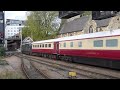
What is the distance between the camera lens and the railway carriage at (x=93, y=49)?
17203 millimetres

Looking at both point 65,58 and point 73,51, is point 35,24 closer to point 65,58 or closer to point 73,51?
point 65,58

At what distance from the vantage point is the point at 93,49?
797 inches

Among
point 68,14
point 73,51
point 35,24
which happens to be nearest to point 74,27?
point 35,24

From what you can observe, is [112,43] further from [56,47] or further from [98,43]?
[56,47]

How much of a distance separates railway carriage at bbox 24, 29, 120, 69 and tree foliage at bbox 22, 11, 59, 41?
564 inches

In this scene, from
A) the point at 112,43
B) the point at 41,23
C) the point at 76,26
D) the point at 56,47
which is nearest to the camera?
the point at 112,43

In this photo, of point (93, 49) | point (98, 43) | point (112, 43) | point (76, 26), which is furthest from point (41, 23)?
point (112, 43)

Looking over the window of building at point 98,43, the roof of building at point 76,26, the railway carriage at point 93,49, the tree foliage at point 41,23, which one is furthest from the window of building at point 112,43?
the roof of building at point 76,26

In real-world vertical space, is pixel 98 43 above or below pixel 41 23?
below

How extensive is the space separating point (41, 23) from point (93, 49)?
29.4 meters

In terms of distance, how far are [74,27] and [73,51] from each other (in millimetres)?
43766

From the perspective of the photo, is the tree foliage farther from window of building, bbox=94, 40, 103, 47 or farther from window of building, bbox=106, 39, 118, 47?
window of building, bbox=106, 39, 118, 47
